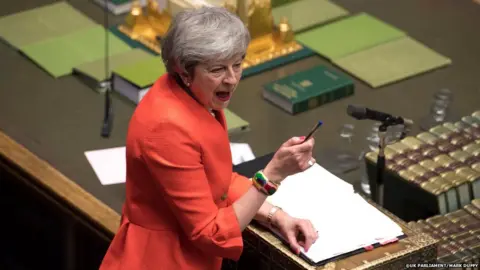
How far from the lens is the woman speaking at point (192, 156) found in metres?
2.96

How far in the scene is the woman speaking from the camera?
2.96m

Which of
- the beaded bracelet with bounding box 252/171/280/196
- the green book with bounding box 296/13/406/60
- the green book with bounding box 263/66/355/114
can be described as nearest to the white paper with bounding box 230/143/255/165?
the green book with bounding box 263/66/355/114

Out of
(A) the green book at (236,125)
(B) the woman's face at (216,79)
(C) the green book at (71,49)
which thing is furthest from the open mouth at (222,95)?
(C) the green book at (71,49)

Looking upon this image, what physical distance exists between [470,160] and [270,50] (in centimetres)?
162

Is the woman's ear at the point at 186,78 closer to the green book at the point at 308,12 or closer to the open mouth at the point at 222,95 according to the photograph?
the open mouth at the point at 222,95

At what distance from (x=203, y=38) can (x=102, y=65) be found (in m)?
2.56

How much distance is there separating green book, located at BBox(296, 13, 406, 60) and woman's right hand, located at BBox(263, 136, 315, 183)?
2.52 meters

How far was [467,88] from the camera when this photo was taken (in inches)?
208

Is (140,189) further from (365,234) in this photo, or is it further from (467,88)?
(467,88)

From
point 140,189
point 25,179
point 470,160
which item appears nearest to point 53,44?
point 25,179

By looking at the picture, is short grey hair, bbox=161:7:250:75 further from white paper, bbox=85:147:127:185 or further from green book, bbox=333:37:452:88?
green book, bbox=333:37:452:88

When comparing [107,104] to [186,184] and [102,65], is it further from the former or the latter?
[186,184]

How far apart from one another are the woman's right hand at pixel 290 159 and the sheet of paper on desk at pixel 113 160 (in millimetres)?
1564

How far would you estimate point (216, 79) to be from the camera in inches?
117
